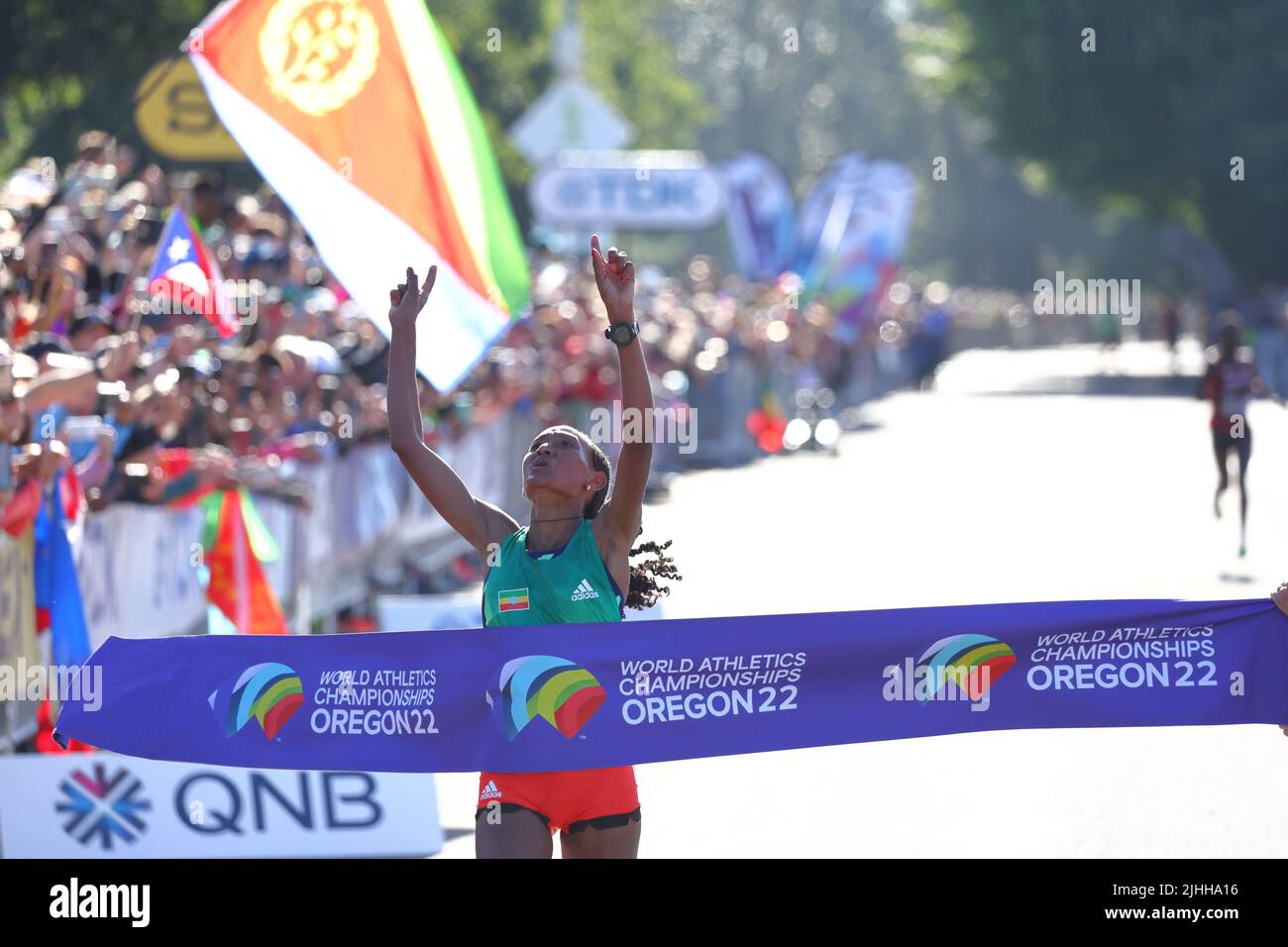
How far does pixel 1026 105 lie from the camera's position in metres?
54.4

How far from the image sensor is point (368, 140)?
908cm

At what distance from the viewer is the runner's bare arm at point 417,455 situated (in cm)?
596

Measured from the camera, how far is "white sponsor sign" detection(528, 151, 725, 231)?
28.7 m

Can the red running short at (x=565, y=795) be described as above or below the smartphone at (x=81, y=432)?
below

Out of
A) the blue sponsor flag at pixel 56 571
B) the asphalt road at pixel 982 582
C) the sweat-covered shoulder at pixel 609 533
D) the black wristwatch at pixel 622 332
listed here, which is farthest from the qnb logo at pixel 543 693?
the blue sponsor flag at pixel 56 571

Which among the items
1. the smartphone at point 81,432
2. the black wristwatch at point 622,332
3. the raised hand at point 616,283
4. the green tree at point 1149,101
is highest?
the green tree at point 1149,101

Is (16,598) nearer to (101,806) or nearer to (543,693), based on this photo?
(101,806)

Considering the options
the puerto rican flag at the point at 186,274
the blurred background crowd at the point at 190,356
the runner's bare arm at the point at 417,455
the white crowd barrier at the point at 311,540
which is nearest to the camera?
the runner's bare arm at the point at 417,455

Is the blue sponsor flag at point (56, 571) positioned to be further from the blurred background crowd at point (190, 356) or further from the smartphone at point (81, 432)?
the smartphone at point (81, 432)

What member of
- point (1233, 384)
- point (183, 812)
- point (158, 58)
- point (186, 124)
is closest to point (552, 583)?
point (183, 812)

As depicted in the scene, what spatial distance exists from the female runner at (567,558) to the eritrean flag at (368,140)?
2.54 metres

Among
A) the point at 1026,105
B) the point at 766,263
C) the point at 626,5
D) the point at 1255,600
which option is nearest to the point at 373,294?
the point at 1255,600

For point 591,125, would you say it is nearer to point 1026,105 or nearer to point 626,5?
point 1026,105

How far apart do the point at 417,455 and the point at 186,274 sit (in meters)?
3.67
